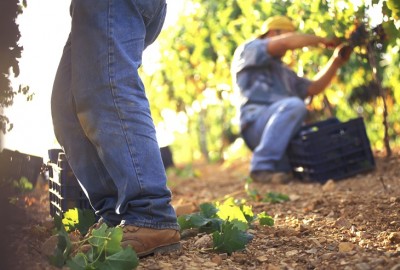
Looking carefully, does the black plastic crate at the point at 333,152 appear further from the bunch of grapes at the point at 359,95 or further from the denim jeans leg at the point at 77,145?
the bunch of grapes at the point at 359,95

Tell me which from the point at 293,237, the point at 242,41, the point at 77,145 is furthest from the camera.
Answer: the point at 242,41

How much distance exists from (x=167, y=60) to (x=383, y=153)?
11.9ft

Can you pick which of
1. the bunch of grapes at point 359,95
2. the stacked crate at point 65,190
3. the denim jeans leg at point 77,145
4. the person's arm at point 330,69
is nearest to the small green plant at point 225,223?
the denim jeans leg at point 77,145

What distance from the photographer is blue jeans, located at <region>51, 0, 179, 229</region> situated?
1.88 meters

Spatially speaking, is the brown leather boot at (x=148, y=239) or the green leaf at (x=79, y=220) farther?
the green leaf at (x=79, y=220)

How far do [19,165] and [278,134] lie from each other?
281cm

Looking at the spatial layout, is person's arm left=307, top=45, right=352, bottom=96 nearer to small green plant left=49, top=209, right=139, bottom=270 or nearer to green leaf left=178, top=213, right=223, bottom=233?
green leaf left=178, top=213, right=223, bottom=233

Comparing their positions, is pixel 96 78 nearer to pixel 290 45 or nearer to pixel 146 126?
pixel 146 126

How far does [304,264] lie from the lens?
1.90 m

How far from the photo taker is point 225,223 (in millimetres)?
2117

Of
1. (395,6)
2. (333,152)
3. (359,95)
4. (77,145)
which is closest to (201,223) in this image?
(77,145)

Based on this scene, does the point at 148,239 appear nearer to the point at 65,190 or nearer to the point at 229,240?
the point at 229,240

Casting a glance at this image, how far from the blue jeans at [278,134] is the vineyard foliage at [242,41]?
1.60 feet

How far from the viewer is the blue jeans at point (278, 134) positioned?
4.54m
